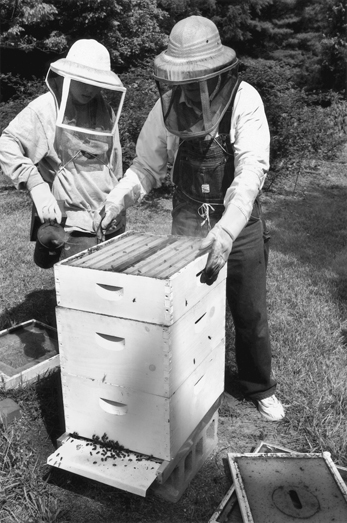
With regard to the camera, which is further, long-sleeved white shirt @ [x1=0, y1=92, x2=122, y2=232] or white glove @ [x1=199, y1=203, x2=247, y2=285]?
long-sleeved white shirt @ [x1=0, y1=92, x2=122, y2=232]

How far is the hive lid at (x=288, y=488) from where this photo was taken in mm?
2012

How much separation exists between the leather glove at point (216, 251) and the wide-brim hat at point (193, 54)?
0.66m

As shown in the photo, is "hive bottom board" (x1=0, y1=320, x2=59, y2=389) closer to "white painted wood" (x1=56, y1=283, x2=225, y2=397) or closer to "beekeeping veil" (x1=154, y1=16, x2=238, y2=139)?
"white painted wood" (x1=56, y1=283, x2=225, y2=397)

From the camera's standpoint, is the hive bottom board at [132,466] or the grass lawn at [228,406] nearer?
the hive bottom board at [132,466]

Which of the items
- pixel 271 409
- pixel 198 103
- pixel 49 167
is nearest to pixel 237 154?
pixel 198 103

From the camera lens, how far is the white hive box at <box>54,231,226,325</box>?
5.97 feet

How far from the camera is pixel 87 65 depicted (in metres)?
2.67

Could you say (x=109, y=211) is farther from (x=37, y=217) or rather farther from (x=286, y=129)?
(x=286, y=129)

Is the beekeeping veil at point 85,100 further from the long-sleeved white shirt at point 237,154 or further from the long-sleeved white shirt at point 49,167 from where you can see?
the long-sleeved white shirt at point 237,154

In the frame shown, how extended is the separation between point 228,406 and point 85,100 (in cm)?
181

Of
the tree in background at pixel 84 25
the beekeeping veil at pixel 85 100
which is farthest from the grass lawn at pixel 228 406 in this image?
the tree in background at pixel 84 25

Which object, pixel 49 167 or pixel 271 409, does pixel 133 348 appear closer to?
pixel 271 409

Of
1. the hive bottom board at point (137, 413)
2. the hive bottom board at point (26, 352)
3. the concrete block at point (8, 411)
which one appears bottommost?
the hive bottom board at point (26, 352)

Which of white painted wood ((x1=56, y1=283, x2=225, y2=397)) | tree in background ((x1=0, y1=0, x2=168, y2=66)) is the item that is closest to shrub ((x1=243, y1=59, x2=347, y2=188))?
white painted wood ((x1=56, y1=283, x2=225, y2=397))
